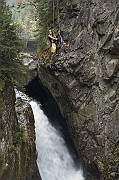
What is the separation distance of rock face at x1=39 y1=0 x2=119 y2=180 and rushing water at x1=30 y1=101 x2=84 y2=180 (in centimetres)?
183

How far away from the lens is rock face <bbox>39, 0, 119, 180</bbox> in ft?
58.6

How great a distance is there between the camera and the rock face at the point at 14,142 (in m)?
12.2

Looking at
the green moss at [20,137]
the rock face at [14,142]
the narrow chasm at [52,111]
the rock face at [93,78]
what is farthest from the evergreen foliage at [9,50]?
the narrow chasm at [52,111]

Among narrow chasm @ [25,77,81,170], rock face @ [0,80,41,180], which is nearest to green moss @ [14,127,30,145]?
rock face @ [0,80,41,180]

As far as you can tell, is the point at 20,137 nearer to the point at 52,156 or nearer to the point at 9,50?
the point at 9,50

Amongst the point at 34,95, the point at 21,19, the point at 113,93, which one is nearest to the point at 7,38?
the point at 113,93

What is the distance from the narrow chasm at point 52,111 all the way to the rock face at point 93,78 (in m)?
3.01

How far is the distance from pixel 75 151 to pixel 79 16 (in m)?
13.6

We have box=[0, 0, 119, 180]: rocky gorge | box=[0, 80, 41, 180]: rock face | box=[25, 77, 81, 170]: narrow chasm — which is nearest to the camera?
box=[0, 80, 41, 180]: rock face

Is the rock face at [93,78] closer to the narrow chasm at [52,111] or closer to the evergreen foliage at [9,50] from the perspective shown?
the narrow chasm at [52,111]

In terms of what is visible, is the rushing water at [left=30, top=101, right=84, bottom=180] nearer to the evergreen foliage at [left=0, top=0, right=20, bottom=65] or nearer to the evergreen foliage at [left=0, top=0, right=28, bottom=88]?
the evergreen foliage at [left=0, top=0, right=28, bottom=88]

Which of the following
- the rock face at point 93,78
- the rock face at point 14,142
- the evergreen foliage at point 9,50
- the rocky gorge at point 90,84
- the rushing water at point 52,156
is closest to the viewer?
the rock face at point 14,142

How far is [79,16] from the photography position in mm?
19906

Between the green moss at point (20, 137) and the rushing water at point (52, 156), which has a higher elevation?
the green moss at point (20, 137)
